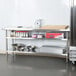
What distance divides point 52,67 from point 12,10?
1865mm

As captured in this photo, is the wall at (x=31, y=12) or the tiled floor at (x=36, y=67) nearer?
the tiled floor at (x=36, y=67)

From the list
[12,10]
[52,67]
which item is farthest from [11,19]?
[52,67]

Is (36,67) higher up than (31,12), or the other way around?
(31,12)

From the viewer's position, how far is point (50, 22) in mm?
4215

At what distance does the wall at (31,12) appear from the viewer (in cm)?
412

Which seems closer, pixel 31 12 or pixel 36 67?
pixel 36 67

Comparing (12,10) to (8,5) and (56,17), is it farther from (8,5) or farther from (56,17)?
(56,17)

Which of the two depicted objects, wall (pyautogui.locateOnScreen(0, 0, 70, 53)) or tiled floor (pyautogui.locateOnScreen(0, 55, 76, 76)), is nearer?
tiled floor (pyautogui.locateOnScreen(0, 55, 76, 76))

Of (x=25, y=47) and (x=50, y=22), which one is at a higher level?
(x=50, y=22)

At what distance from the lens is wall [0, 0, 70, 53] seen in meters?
4.12

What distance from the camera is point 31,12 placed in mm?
4293

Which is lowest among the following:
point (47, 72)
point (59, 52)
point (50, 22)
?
point (47, 72)

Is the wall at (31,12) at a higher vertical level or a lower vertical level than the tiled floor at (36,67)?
higher

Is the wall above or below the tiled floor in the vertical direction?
above
